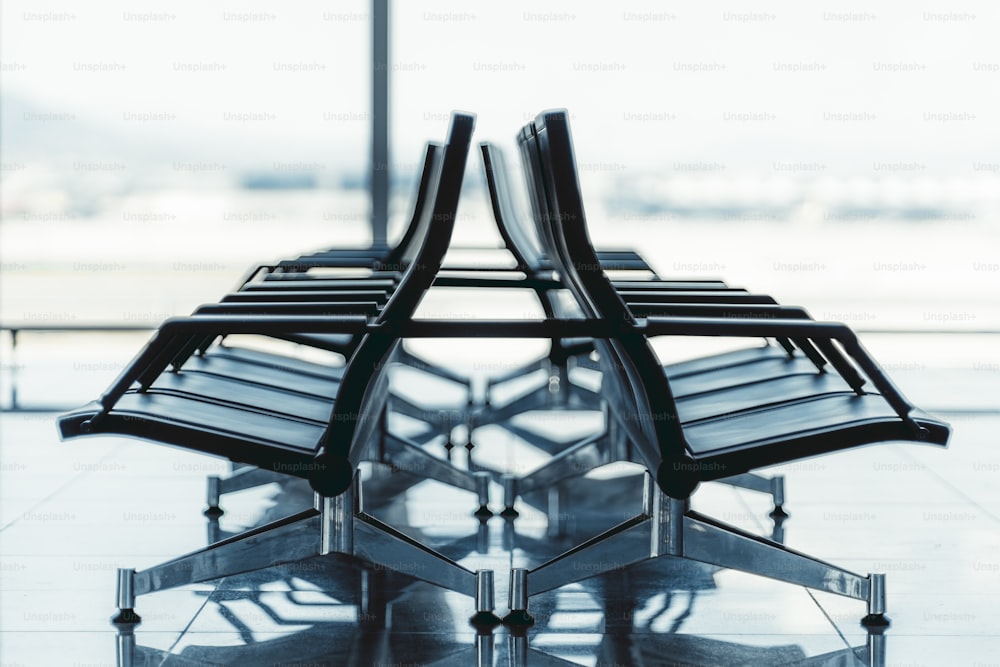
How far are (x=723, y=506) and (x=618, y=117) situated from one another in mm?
2755

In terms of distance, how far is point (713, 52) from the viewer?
16.6ft

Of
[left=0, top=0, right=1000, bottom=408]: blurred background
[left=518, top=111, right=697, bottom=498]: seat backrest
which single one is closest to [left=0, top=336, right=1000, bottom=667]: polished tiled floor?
[left=518, top=111, right=697, bottom=498]: seat backrest

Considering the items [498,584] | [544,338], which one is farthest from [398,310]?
[498,584]

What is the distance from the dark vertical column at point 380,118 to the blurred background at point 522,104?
5 centimetres

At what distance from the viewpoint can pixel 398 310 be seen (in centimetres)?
159

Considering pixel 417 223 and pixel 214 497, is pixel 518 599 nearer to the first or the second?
pixel 214 497

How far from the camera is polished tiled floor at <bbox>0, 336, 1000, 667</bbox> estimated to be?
1.72 m

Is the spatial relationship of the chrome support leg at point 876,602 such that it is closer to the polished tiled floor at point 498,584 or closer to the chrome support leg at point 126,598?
the polished tiled floor at point 498,584

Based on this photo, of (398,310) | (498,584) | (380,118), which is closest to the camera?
(398,310)

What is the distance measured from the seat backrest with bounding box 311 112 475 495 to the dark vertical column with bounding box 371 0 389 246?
10.4 ft

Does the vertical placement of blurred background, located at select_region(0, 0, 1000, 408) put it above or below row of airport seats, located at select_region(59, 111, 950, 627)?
above

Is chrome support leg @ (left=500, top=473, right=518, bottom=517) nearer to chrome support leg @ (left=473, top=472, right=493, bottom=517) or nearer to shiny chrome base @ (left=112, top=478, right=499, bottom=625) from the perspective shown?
chrome support leg @ (left=473, top=472, right=493, bottom=517)

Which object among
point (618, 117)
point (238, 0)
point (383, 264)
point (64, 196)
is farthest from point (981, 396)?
point (64, 196)

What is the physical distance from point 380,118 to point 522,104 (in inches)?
26.1
